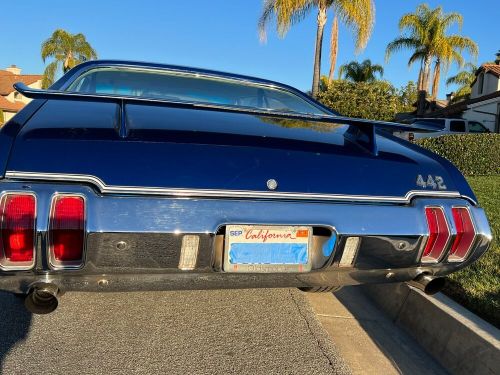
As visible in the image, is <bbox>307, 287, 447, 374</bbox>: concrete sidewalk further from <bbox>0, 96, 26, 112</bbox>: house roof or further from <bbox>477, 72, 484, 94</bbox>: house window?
<bbox>0, 96, 26, 112</bbox>: house roof

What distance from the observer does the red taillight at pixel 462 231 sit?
7.38 ft

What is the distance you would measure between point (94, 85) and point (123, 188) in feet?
4.91

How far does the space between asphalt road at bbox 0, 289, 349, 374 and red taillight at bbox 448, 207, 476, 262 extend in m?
A: 0.85

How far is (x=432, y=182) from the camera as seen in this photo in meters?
2.29

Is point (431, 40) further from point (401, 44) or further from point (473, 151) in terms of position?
point (473, 151)

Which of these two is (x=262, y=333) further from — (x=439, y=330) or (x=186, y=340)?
(x=439, y=330)

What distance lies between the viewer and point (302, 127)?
8.57 feet

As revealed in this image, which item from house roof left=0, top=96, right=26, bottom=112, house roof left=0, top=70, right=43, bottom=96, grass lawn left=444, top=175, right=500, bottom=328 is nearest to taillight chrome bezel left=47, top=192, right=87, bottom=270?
grass lawn left=444, top=175, right=500, bottom=328

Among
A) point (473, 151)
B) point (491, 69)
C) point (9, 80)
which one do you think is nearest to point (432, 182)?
point (473, 151)

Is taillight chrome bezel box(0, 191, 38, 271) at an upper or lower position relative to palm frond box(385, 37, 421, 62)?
lower

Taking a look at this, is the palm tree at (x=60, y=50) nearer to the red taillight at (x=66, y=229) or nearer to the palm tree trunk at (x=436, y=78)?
the palm tree trunk at (x=436, y=78)

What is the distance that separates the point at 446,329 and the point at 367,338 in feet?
1.54

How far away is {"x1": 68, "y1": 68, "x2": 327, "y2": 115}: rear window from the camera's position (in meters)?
3.15

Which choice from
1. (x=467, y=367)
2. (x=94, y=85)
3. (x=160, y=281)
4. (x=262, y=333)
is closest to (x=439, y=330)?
(x=467, y=367)
